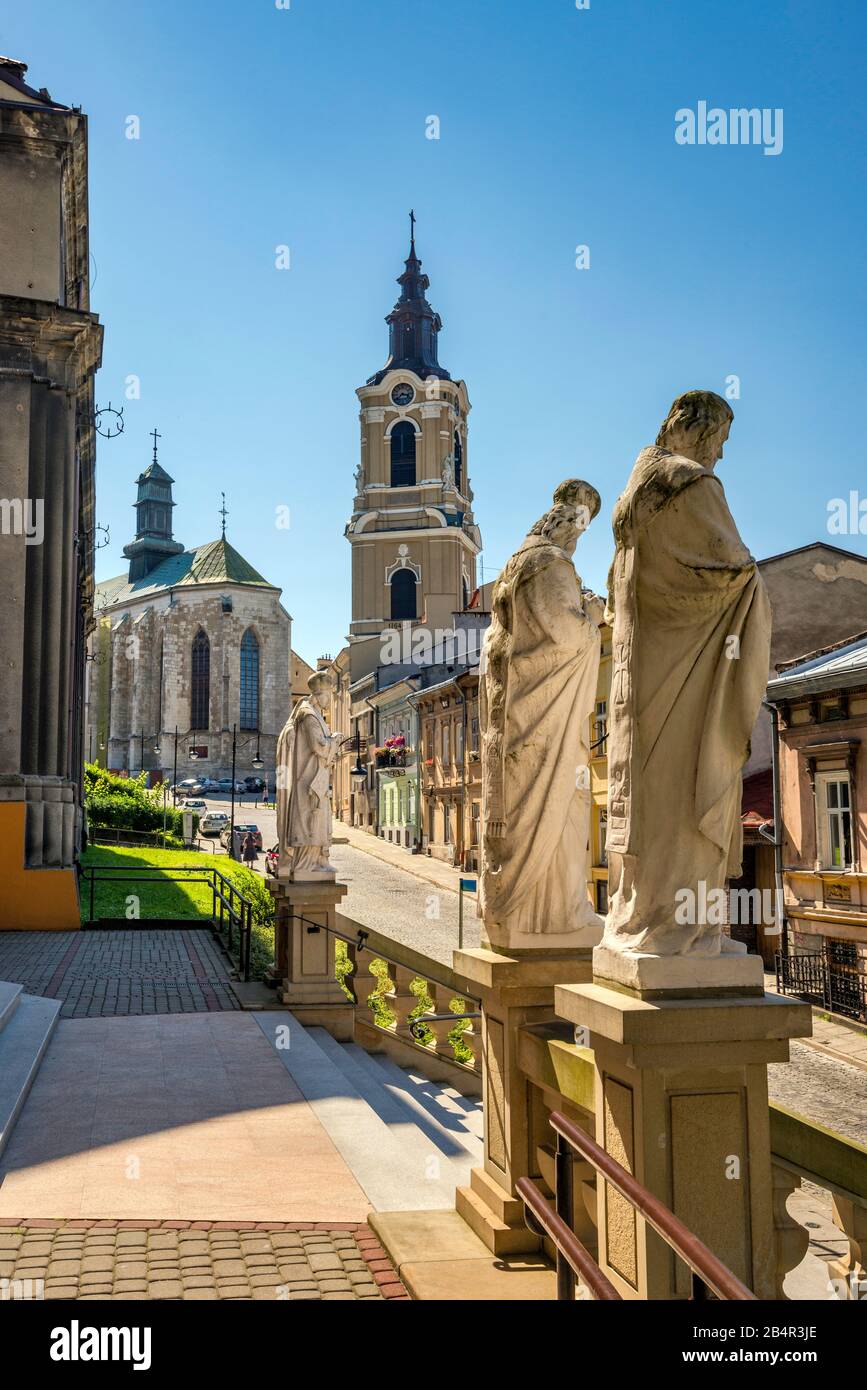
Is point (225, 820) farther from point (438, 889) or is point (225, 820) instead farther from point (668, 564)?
point (668, 564)

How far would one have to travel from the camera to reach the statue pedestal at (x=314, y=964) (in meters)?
11.2

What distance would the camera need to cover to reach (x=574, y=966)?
511 centimetres

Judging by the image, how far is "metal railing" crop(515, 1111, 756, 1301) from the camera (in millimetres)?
2600

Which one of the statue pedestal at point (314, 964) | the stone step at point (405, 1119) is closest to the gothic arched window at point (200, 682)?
the statue pedestal at point (314, 964)

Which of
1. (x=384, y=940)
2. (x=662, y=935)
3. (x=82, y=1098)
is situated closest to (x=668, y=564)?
(x=662, y=935)

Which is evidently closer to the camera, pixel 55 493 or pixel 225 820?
pixel 55 493

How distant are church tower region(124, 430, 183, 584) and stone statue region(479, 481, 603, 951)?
10252 centimetres

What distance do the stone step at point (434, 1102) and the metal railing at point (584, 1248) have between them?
450cm

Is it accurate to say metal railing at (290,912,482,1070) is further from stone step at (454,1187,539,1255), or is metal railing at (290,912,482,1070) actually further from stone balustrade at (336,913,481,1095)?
stone step at (454,1187,539,1255)

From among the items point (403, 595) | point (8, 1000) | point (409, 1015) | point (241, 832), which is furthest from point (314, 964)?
point (403, 595)

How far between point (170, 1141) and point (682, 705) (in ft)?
15.2

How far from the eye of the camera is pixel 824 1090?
651 inches

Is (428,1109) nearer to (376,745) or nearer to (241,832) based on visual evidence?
(241,832)

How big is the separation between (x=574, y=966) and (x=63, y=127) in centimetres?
2040
